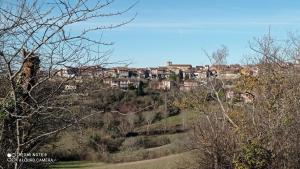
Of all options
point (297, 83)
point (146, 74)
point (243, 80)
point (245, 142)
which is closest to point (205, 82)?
point (243, 80)

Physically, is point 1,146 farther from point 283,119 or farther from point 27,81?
point 283,119

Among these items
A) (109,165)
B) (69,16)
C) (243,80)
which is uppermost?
(69,16)

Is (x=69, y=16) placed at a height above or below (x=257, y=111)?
above

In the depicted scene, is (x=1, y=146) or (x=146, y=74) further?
(x=146, y=74)

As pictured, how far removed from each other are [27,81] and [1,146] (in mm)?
584

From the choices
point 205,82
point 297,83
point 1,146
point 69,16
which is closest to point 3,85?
point 1,146

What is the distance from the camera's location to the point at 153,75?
40.0 ft

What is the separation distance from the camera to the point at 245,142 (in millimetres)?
11836

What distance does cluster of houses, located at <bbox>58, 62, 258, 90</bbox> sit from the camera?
406 centimetres

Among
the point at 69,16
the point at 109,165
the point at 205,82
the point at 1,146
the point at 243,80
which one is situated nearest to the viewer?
Result: the point at 69,16

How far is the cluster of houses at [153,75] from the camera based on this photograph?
4.06 meters

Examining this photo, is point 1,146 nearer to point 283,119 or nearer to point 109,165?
point 283,119

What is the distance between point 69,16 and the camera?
362cm

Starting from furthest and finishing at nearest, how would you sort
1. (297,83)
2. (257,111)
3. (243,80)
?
Result: (243,80) → (297,83) → (257,111)
